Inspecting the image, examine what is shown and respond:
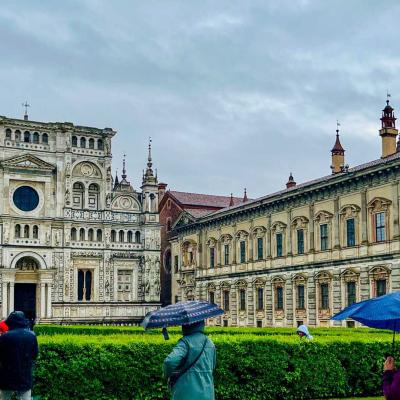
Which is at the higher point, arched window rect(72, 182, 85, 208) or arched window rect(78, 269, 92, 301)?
arched window rect(72, 182, 85, 208)

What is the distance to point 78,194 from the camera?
62.3 metres

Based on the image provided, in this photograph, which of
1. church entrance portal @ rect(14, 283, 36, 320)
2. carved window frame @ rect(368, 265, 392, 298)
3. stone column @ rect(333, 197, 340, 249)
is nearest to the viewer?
carved window frame @ rect(368, 265, 392, 298)

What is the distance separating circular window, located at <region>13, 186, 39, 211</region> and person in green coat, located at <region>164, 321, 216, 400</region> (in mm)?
52193

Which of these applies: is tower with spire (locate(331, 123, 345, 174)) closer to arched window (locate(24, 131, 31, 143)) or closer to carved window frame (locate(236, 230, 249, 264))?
carved window frame (locate(236, 230, 249, 264))

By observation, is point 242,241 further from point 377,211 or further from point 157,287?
point 377,211

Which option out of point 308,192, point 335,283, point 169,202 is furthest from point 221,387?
point 169,202

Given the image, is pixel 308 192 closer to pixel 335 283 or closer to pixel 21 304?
pixel 335 283

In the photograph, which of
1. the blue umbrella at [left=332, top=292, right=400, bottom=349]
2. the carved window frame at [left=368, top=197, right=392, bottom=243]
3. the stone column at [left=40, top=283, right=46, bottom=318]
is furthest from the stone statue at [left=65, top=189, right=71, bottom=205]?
the blue umbrella at [left=332, top=292, right=400, bottom=349]

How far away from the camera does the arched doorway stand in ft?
193

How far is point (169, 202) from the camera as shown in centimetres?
7456

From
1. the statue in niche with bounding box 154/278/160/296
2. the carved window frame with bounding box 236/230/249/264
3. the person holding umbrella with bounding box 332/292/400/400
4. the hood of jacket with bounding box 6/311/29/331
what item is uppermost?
the carved window frame with bounding box 236/230/249/264

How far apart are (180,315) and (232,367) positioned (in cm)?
840

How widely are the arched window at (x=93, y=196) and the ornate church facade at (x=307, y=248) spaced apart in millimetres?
8693

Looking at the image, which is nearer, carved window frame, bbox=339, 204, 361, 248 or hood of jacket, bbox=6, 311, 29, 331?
hood of jacket, bbox=6, 311, 29, 331
